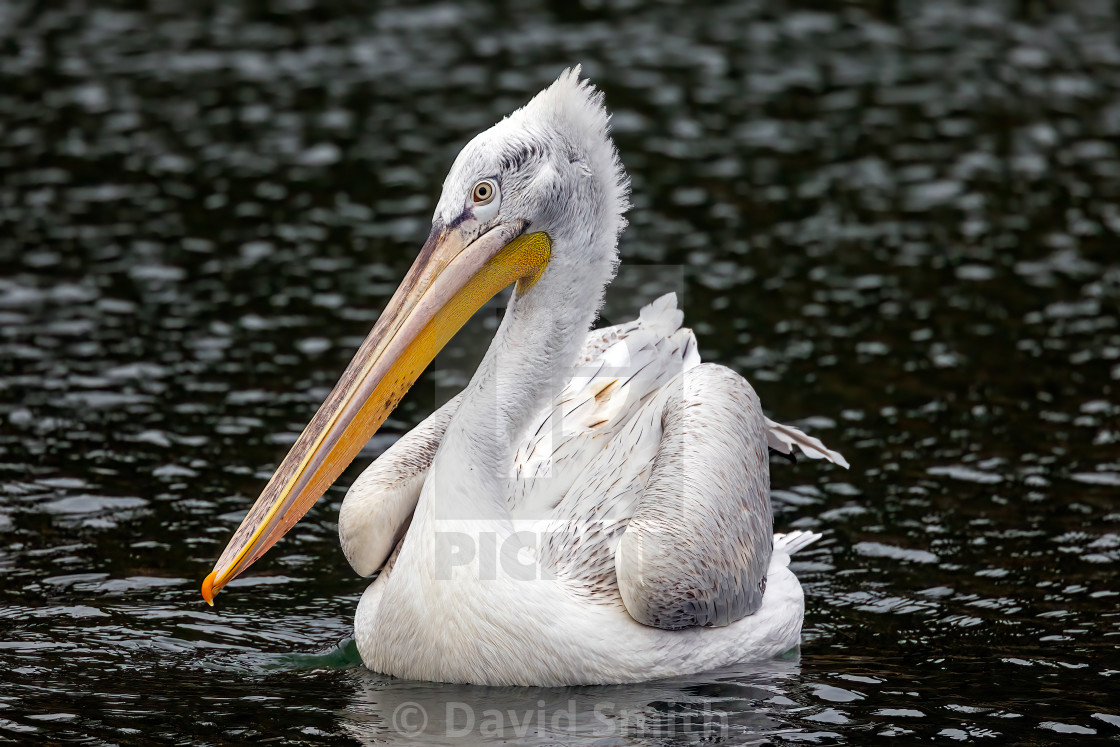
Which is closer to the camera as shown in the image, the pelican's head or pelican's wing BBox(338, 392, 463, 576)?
the pelican's head

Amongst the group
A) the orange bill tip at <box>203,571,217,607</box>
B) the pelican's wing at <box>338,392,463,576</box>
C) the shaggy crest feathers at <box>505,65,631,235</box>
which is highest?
the shaggy crest feathers at <box>505,65,631,235</box>

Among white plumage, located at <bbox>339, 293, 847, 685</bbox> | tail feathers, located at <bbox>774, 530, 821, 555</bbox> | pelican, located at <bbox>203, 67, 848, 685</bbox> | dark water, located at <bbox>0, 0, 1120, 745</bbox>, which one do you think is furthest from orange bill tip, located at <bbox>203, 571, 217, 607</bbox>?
tail feathers, located at <bbox>774, 530, 821, 555</bbox>

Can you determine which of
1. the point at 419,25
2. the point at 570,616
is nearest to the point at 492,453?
the point at 570,616

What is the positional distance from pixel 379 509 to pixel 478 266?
93 centimetres

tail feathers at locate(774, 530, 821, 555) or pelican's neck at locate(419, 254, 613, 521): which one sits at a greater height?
pelican's neck at locate(419, 254, 613, 521)

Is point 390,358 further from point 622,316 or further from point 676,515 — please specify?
point 622,316

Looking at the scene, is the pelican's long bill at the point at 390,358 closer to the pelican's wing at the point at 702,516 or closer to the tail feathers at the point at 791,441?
the pelican's wing at the point at 702,516

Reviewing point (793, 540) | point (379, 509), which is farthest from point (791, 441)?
point (379, 509)

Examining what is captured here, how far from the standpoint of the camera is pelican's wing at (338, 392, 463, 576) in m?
5.29

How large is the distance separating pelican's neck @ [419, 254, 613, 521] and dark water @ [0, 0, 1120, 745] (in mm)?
613

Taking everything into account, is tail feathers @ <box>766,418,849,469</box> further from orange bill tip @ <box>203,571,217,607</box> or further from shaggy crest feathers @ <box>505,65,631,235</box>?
orange bill tip @ <box>203,571,217,607</box>

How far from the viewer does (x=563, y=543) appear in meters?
5.17

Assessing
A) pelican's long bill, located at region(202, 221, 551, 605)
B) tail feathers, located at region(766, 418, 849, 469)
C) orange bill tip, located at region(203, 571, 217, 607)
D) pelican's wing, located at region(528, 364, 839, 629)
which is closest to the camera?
orange bill tip, located at region(203, 571, 217, 607)

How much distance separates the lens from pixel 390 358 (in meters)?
4.89
